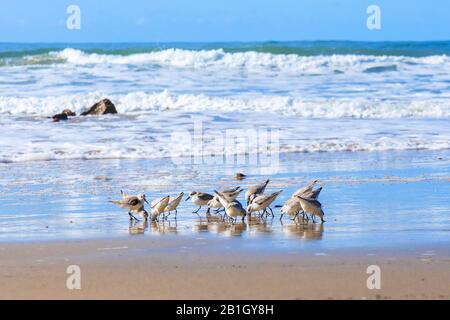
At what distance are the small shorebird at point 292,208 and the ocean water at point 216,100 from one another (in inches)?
208

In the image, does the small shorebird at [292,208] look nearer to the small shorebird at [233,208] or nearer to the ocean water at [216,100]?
the small shorebird at [233,208]

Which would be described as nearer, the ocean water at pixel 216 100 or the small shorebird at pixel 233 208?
the small shorebird at pixel 233 208

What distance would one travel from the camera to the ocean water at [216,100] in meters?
14.1

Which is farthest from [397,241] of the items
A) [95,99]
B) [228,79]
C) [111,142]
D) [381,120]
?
[228,79]

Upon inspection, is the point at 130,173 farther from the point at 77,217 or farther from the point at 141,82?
the point at 141,82

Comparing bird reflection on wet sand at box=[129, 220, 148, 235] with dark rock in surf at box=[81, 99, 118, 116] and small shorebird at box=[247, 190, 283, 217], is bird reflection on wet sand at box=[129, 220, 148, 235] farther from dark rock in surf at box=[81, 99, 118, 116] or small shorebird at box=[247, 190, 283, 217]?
dark rock in surf at box=[81, 99, 118, 116]

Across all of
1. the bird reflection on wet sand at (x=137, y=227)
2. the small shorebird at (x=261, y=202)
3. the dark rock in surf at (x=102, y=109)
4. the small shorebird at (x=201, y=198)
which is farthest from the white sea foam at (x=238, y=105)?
the bird reflection on wet sand at (x=137, y=227)

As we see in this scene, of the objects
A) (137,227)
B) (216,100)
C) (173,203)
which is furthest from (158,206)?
(216,100)

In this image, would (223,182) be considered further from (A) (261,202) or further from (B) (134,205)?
(B) (134,205)

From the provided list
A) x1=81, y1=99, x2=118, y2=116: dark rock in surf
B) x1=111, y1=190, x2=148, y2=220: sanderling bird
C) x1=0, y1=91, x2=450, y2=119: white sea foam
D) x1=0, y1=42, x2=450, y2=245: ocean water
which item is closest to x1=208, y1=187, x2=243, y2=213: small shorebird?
x1=0, y1=42, x2=450, y2=245: ocean water

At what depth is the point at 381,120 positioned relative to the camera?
17594mm

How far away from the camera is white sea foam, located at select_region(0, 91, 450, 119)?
18.7m

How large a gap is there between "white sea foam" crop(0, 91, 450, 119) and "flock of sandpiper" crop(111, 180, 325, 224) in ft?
32.2

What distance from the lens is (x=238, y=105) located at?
19.9 metres
